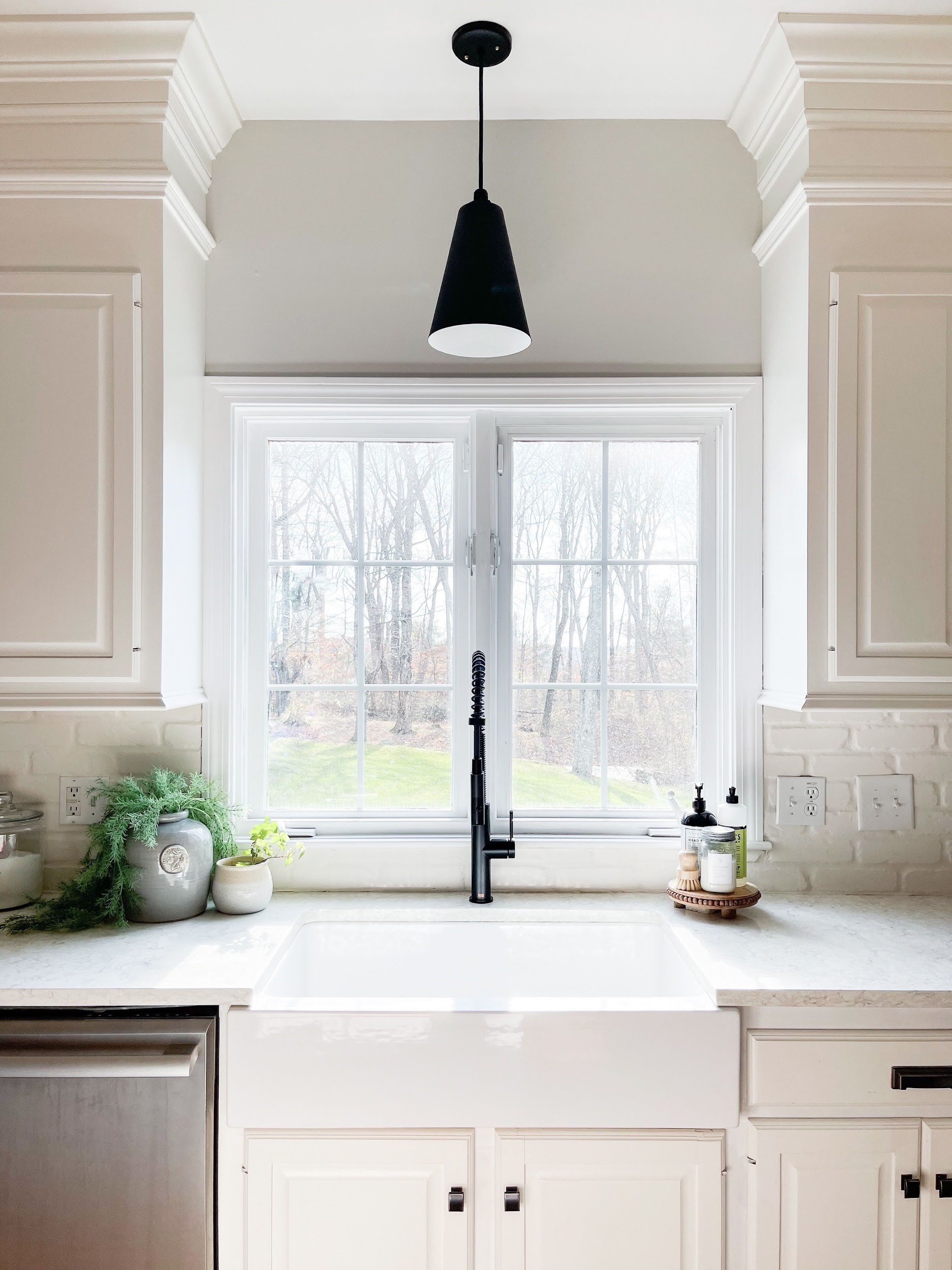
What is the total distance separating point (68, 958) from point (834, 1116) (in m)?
1.38

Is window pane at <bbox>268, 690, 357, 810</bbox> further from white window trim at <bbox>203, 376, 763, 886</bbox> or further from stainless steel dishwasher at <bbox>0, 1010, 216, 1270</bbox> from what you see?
stainless steel dishwasher at <bbox>0, 1010, 216, 1270</bbox>

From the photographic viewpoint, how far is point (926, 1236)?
1385mm

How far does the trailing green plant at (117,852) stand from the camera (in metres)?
1.68

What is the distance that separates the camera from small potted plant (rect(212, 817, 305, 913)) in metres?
1.76

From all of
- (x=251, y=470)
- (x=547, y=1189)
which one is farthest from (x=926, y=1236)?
(x=251, y=470)

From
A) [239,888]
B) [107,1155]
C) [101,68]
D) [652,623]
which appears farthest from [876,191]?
[107,1155]

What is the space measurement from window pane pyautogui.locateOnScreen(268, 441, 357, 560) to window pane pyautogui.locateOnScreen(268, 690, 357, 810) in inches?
14.2

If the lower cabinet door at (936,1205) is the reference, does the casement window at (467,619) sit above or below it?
above

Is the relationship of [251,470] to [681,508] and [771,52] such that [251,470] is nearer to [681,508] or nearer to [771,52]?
[681,508]

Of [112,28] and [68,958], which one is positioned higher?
[112,28]

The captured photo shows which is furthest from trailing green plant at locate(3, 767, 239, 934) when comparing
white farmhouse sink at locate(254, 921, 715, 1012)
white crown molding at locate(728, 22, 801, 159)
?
white crown molding at locate(728, 22, 801, 159)

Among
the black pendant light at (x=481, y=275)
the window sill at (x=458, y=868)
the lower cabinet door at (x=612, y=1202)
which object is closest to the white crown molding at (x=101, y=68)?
the black pendant light at (x=481, y=275)

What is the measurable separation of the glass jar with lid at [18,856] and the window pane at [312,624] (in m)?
0.62

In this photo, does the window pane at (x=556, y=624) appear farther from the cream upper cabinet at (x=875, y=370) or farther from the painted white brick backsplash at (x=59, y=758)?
the painted white brick backsplash at (x=59, y=758)
